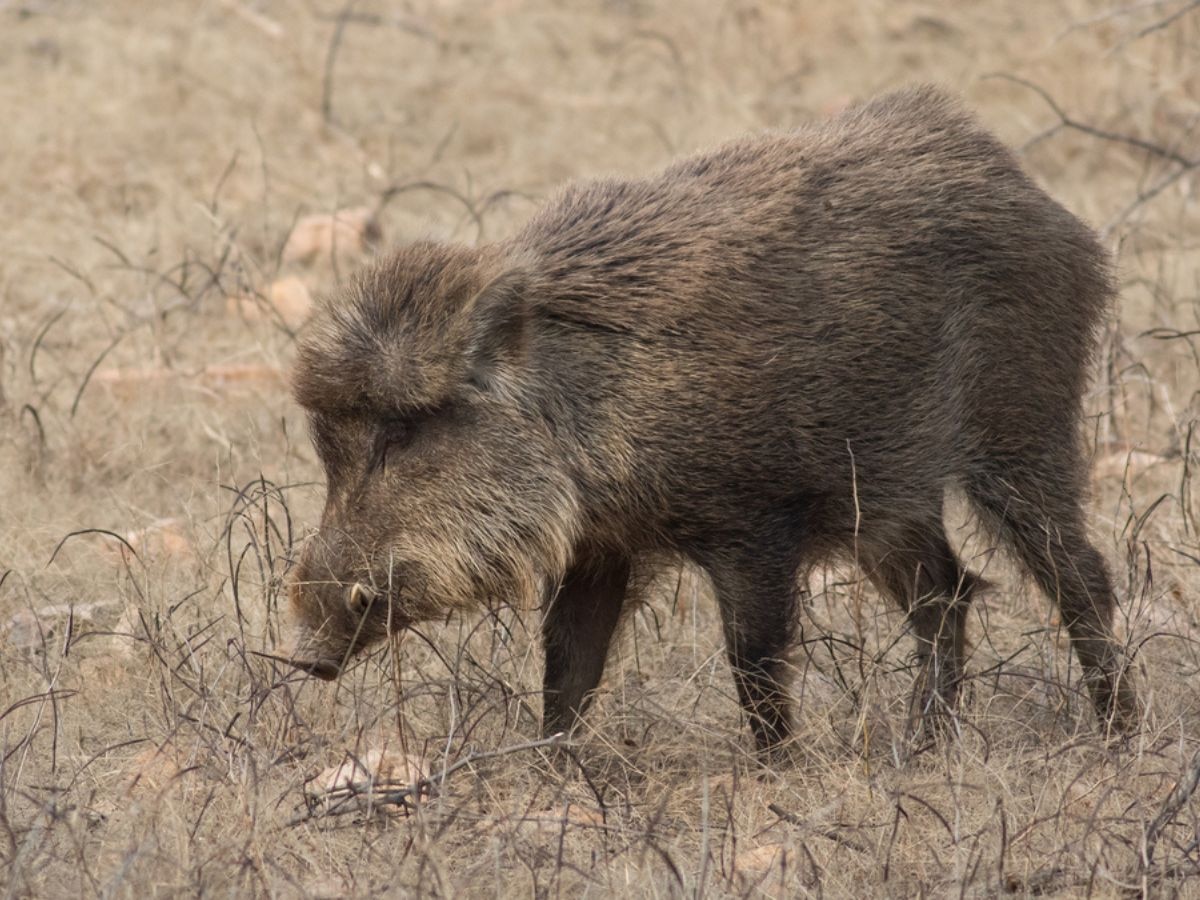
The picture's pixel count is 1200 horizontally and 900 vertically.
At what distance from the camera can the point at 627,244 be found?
13.5 ft

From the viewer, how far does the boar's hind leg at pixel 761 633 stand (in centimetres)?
407

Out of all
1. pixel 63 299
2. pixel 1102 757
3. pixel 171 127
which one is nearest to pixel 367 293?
pixel 1102 757

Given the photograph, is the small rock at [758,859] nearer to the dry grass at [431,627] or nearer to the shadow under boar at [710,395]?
the dry grass at [431,627]

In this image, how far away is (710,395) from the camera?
397 cm

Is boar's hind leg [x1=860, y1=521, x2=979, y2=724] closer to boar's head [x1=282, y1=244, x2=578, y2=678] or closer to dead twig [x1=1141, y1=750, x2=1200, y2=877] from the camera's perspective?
dead twig [x1=1141, y1=750, x2=1200, y2=877]

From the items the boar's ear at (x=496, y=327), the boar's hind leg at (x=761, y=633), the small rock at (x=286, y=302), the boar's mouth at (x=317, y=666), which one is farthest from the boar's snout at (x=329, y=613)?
the small rock at (x=286, y=302)

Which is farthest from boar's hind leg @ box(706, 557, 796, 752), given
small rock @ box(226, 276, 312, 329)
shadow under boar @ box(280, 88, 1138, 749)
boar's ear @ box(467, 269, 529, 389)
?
small rock @ box(226, 276, 312, 329)

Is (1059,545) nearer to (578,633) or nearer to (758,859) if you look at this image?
(578,633)

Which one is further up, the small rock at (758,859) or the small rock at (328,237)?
the small rock at (328,237)

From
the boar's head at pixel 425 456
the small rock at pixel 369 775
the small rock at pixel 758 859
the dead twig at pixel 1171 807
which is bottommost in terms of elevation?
the small rock at pixel 369 775

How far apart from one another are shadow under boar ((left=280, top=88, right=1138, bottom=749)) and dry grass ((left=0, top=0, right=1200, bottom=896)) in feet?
0.65

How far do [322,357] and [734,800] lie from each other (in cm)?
135

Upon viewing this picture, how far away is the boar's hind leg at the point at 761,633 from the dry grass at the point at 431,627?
9cm

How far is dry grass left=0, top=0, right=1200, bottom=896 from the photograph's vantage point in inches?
136
